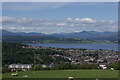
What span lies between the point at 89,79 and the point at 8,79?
8.43 feet

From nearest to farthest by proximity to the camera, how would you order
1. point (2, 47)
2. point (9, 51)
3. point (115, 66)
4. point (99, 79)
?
point (99, 79) → point (115, 66) → point (9, 51) → point (2, 47)

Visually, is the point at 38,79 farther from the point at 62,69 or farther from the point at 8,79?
the point at 62,69

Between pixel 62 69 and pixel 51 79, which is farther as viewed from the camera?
pixel 62 69

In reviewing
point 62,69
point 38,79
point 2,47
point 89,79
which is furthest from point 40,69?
point 2,47

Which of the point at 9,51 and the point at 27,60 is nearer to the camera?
the point at 27,60

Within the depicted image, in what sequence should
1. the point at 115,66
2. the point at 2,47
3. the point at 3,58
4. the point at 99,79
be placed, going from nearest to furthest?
1. the point at 99,79
2. the point at 115,66
3. the point at 3,58
4. the point at 2,47

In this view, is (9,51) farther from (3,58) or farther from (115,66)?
(115,66)

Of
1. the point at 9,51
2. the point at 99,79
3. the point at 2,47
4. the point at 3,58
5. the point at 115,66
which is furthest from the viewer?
the point at 2,47

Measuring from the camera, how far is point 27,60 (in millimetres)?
16109

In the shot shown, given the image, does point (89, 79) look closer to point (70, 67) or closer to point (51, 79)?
point (51, 79)

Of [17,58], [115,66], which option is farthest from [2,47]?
[115,66]

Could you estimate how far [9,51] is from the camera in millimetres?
17766

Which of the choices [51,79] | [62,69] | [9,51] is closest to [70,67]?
[62,69]

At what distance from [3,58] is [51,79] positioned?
9665 mm
